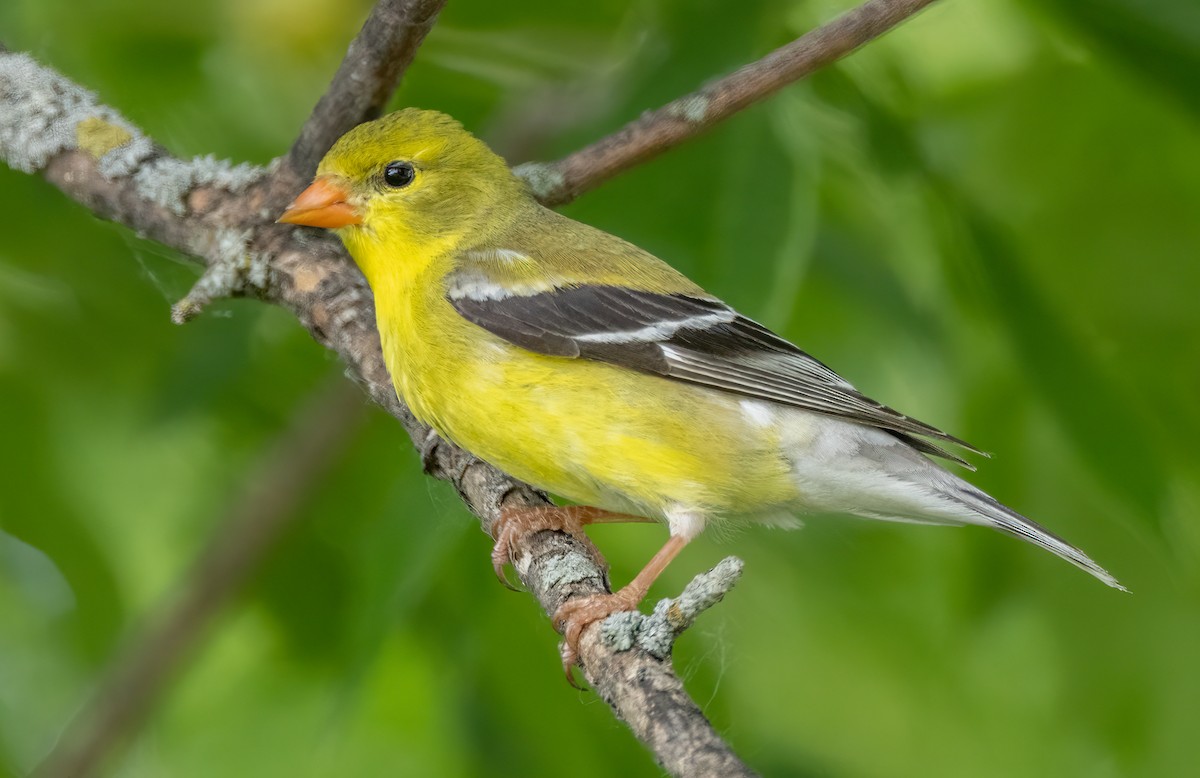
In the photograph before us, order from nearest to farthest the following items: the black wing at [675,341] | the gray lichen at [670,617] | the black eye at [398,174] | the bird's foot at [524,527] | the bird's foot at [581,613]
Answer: the gray lichen at [670,617], the bird's foot at [581,613], the bird's foot at [524,527], the black wing at [675,341], the black eye at [398,174]

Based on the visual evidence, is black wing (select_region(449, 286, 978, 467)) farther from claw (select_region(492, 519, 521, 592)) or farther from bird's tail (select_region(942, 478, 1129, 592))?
claw (select_region(492, 519, 521, 592))

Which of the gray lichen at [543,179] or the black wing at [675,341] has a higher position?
the gray lichen at [543,179]

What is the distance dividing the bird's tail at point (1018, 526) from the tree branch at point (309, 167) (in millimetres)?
1100

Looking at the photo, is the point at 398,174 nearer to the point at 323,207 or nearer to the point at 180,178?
the point at 323,207

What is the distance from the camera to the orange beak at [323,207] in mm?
3727

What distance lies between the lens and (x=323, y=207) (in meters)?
3.80

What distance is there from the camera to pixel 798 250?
314cm

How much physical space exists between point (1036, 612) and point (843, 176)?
65.5 inches

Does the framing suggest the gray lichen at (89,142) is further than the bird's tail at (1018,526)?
Yes

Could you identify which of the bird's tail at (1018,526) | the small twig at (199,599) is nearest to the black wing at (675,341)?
the bird's tail at (1018,526)

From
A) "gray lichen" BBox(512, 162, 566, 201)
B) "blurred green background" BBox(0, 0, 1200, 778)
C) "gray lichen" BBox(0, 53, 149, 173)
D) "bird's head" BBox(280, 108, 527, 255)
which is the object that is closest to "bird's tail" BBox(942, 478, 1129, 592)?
"blurred green background" BBox(0, 0, 1200, 778)

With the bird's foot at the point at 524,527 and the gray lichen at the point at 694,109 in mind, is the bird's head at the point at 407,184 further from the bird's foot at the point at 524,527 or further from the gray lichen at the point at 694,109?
the bird's foot at the point at 524,527

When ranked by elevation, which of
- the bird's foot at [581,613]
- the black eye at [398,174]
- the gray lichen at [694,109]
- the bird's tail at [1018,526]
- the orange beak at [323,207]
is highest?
the black eye at [398,174]

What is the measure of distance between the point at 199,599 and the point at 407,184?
159 cm
